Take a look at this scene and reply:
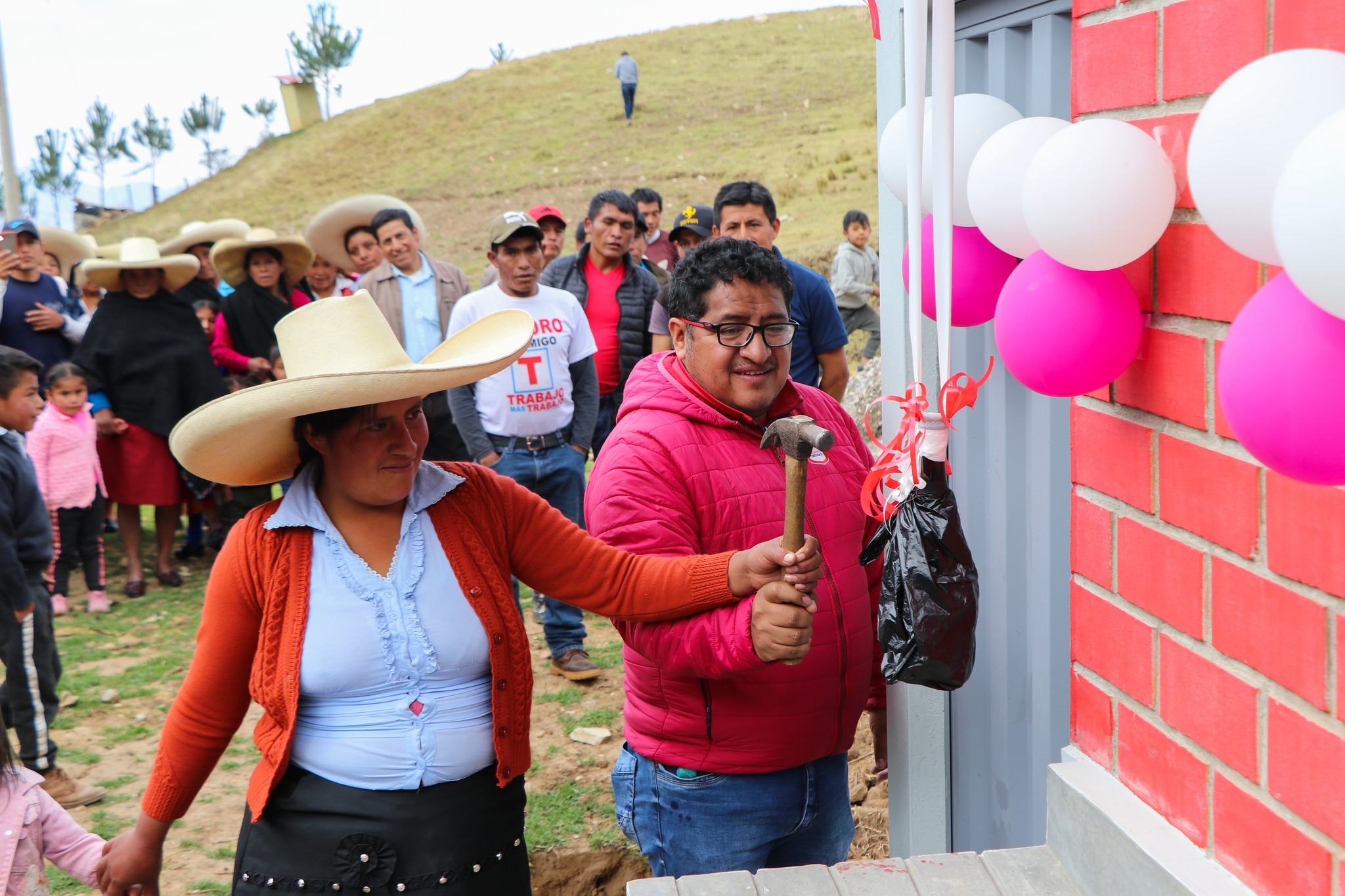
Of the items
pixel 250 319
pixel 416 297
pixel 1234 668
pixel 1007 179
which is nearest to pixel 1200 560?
pixel 1234 668

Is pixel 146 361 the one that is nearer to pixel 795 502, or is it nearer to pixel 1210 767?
pixel 795 502

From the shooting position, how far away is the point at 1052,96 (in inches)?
86.7

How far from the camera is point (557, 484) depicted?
18.1 ft

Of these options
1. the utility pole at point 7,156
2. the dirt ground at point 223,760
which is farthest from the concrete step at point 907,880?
the utility pole at point 7,156

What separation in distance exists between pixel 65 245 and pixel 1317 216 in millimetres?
10561

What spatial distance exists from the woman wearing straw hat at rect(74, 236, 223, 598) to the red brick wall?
273 inches

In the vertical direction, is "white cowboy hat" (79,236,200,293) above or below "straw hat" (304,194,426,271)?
below

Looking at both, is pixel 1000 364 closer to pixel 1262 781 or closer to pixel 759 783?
pixel 759 783

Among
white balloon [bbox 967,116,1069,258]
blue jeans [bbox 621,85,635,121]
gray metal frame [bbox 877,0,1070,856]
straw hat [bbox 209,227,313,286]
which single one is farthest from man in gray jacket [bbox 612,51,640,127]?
white balloon [bbox 967,116,1069,258]

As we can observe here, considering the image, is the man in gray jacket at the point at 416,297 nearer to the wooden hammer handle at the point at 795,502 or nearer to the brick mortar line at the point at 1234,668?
the wooden hammer handle at the point at 795,502

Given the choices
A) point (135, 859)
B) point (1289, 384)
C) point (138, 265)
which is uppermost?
point (138, 265)

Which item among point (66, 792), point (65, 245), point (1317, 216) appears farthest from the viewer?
point (65, 245)

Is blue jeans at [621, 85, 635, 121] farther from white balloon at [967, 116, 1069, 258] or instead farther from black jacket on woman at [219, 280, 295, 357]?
white balloon at [967, 116, 1069, 258]

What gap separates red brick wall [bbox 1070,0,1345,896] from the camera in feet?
3.94
